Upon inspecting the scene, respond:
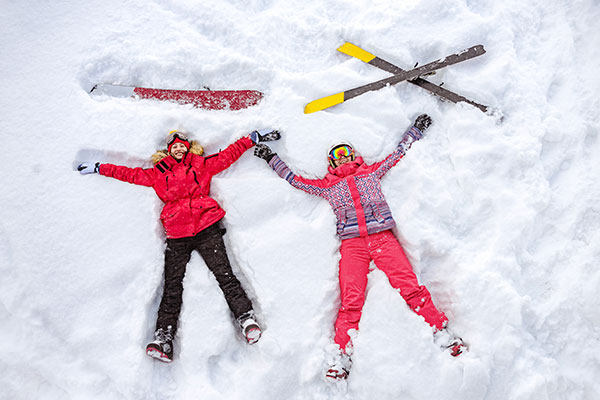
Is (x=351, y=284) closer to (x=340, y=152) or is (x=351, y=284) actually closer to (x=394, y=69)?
(x=340, y=152)

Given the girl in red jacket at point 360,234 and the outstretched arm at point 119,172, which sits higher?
the outstretched arm at point 119,172

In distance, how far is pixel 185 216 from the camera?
3184 mm

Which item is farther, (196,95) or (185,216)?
(196,95)

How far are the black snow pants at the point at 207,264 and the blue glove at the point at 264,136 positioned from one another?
87 centimetres

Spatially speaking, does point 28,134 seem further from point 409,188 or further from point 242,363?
point 409,188

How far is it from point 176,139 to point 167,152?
163 millimetres

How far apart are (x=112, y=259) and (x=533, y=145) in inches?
153

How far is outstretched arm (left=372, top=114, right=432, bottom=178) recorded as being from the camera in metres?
3.37

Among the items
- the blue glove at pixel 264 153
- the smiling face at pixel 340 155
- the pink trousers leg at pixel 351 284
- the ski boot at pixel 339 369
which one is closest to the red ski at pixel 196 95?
the blue glove at pixel 264 153

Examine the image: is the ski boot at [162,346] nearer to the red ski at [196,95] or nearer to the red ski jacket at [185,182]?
the red ski jacket at [185,182]

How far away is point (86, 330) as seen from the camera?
9.96 feet

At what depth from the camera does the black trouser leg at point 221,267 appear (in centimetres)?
306

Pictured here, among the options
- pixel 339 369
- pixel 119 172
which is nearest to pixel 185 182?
pixel 119 172

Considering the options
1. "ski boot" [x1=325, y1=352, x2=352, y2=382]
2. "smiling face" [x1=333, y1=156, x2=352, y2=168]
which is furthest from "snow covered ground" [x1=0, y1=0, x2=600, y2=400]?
"smiling face" [x1=333, y1=156, x2=352, y2=168]
